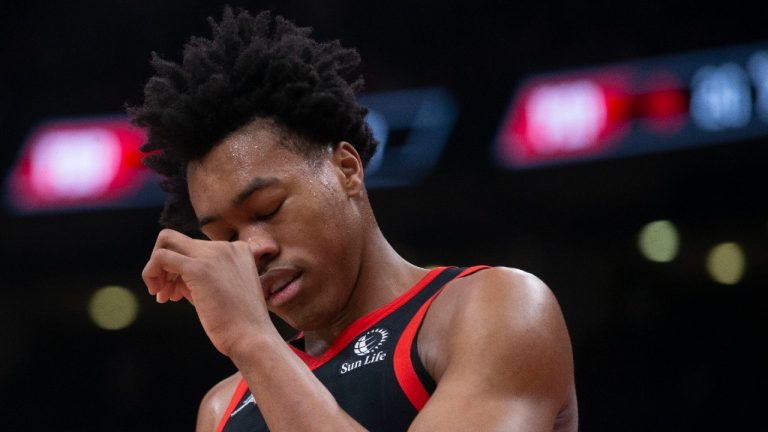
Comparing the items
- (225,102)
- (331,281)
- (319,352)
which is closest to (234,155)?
(225,102)

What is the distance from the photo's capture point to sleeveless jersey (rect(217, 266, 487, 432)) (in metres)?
2.01

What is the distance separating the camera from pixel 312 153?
237 centimetres

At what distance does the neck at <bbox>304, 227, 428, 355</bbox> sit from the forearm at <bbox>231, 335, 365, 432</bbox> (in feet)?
1.57

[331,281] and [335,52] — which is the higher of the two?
[335,52]

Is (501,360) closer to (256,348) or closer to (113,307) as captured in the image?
(256,348)

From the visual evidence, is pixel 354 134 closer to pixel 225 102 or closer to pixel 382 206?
pixel 225 102

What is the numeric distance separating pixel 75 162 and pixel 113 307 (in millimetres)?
1590

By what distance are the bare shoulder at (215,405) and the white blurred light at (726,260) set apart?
5.52m

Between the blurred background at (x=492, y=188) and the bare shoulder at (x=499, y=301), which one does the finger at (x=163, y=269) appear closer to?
the bare shoulder at (x=499, y=301)

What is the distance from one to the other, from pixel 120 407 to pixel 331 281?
538 centimetres

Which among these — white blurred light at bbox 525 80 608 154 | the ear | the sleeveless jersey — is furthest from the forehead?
white blurred light at bbox 525 80 608 154

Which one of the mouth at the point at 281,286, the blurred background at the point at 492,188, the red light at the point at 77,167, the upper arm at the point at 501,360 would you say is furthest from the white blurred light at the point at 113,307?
the upper arm at the point at 501,360

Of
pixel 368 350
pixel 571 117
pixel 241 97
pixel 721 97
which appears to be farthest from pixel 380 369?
pixel 721 97

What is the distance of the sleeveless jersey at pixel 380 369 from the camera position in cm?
201
